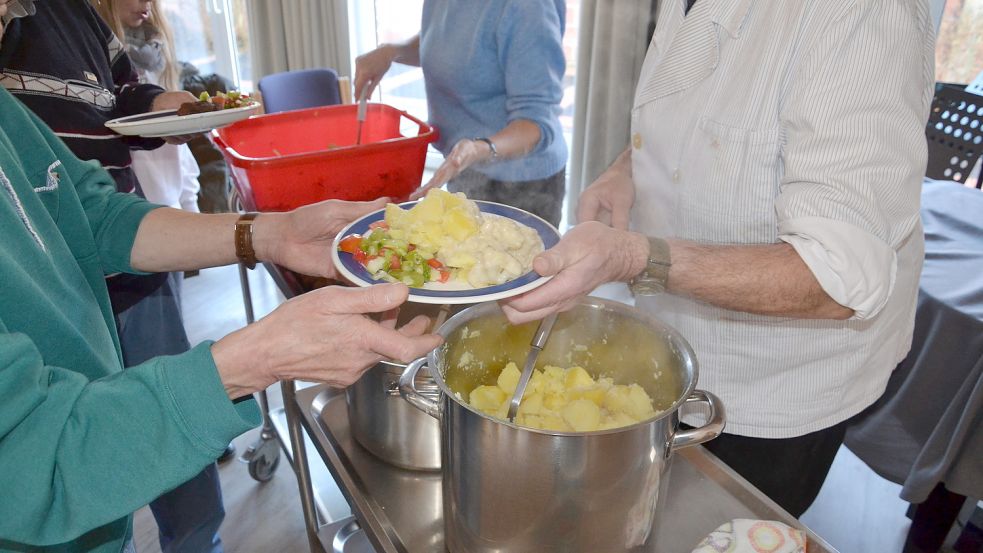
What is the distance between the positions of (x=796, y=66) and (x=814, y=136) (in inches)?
4.8

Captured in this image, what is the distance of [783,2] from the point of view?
39.6 inches

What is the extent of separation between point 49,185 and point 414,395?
682 millimetres

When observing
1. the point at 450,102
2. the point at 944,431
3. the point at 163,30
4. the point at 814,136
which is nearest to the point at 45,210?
the point at 814,136

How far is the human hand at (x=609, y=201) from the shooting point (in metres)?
1.30

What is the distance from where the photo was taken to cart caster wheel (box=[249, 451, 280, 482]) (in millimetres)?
2350

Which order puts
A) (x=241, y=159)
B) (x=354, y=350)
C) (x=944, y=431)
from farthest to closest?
(x=944, y=431) → (x=241, y=159) → (x=354, y=350)

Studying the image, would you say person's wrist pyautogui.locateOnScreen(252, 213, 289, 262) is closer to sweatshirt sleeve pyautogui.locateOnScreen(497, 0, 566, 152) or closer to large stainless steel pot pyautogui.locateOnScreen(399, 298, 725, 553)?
large stainless steel pot pyautogui.locateOnScreen(399, 298, 725, 553)

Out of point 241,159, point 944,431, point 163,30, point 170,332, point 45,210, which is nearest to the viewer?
point 45,210

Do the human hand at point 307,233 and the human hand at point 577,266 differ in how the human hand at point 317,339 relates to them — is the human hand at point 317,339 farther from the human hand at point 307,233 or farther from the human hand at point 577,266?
the human hand at point 307,233

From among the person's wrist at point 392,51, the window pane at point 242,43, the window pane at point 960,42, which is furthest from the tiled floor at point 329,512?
the window pane at point 242,43

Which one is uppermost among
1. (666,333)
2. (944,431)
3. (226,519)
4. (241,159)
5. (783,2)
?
(783,2)

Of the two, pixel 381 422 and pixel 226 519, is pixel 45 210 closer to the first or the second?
pixel 381 422

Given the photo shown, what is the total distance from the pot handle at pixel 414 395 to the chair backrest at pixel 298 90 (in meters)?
2.55

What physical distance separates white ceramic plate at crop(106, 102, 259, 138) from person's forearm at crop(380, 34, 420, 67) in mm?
780
